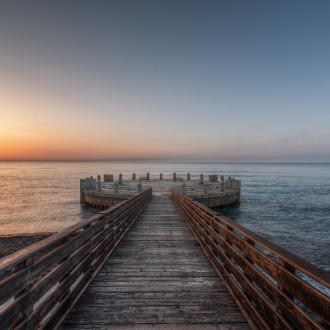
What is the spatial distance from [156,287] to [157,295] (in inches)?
9.5

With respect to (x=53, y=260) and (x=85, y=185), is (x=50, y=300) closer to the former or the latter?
(x=53, y=260)

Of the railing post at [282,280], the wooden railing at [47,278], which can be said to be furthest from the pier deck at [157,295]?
the railing post at [282,280]

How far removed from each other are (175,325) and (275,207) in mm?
24150

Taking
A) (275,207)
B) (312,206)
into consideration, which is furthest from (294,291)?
(312,206)

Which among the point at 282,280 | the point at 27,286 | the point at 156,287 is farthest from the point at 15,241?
the point at 282,280

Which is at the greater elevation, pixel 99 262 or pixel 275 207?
pixel 99 262

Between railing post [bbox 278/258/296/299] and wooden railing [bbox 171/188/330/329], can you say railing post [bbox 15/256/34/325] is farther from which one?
railing post [bbox 278/258/296/299]

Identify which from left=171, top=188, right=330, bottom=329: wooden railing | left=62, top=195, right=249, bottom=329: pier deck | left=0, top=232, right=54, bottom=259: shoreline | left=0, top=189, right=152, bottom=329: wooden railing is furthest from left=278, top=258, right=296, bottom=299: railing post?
left=0, top=232, right=54, bottom=259: shoreline

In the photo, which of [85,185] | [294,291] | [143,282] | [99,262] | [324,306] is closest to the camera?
[324,306]

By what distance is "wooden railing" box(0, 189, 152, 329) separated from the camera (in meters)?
1.85

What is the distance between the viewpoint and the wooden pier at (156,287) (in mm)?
1883

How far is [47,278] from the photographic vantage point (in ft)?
7.73

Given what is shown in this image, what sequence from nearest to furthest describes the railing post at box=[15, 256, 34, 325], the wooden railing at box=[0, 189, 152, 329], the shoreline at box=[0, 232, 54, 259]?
the wooden railing at box=[0, 189, 152, 329], the railing post at box=[15, 256, 34, 325], the shoreline at box=[0, 232, 54, 259]

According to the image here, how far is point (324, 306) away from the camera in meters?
1.51
